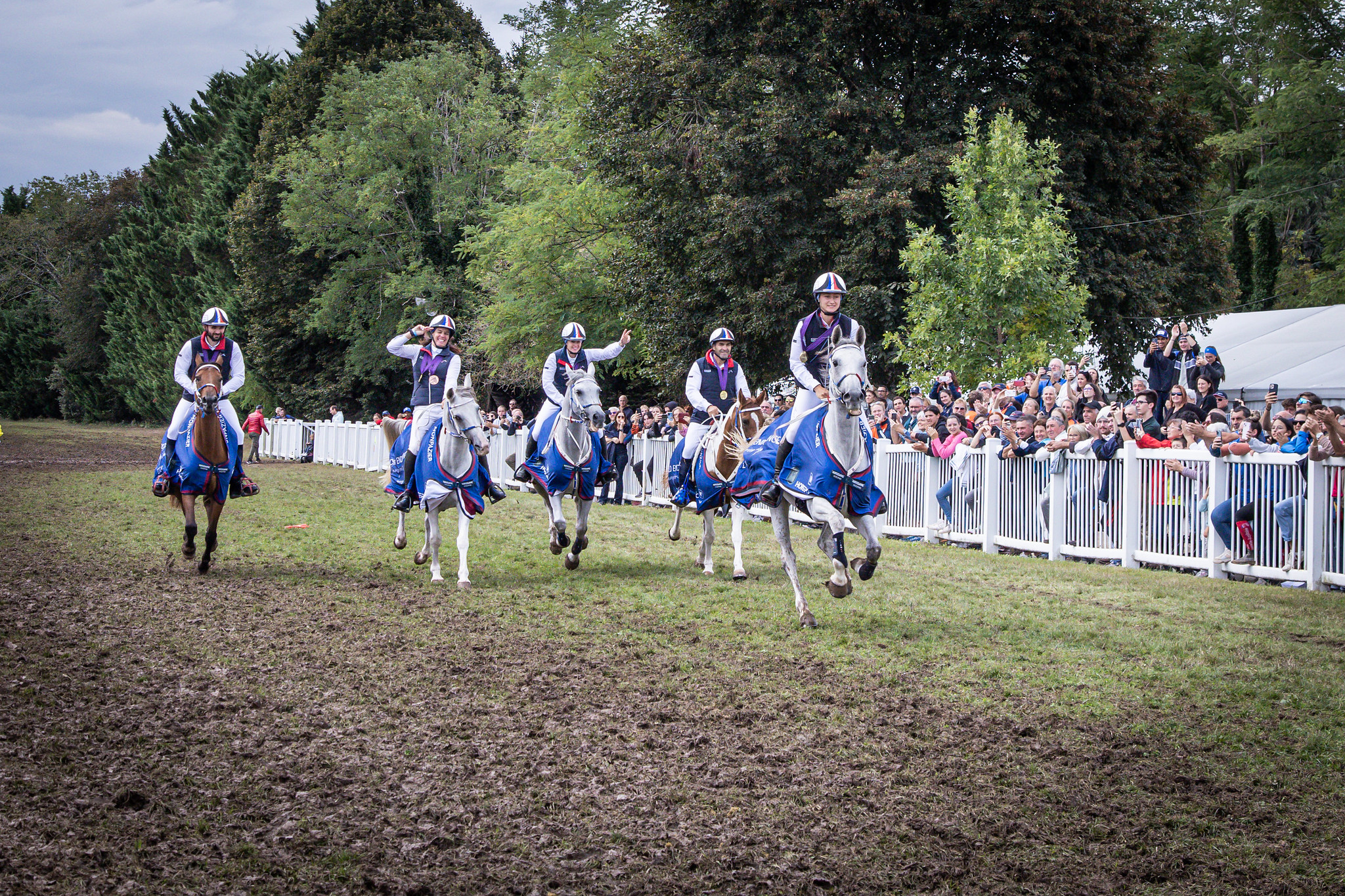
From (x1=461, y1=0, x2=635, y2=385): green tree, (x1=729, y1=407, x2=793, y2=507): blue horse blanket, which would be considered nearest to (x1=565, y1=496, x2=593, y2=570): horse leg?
(x1=729, y1=407, x2=793, y2=507): blue horse blanket

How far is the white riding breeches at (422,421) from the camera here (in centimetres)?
1173

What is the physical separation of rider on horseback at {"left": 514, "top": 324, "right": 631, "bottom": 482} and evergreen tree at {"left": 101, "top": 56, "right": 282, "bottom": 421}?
1946 inches

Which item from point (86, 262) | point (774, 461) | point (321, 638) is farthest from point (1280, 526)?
point (86, 262)

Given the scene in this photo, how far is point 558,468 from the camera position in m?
12.1

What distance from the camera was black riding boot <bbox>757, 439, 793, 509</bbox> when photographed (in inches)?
360

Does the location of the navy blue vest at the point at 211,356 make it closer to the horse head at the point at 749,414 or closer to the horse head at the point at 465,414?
the horse head at the point at 465,414

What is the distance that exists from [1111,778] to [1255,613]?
5.43m

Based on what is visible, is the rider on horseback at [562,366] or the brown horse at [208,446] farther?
the rider on horseback at [562,366]

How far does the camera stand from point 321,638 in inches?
332

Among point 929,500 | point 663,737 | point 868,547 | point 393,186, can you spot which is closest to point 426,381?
point 868,547

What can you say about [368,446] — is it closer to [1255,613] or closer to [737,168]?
[737,168]

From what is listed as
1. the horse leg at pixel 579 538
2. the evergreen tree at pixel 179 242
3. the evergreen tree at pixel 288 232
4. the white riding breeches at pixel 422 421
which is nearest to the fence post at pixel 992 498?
the horse leg at pixel 579 538

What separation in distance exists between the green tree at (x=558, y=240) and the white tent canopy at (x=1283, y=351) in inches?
610

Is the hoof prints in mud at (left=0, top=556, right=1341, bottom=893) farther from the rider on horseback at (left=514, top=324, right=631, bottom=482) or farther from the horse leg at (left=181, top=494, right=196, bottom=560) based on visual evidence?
the rider on horseback at (left=514, top=324, right=631, bottom=482)
